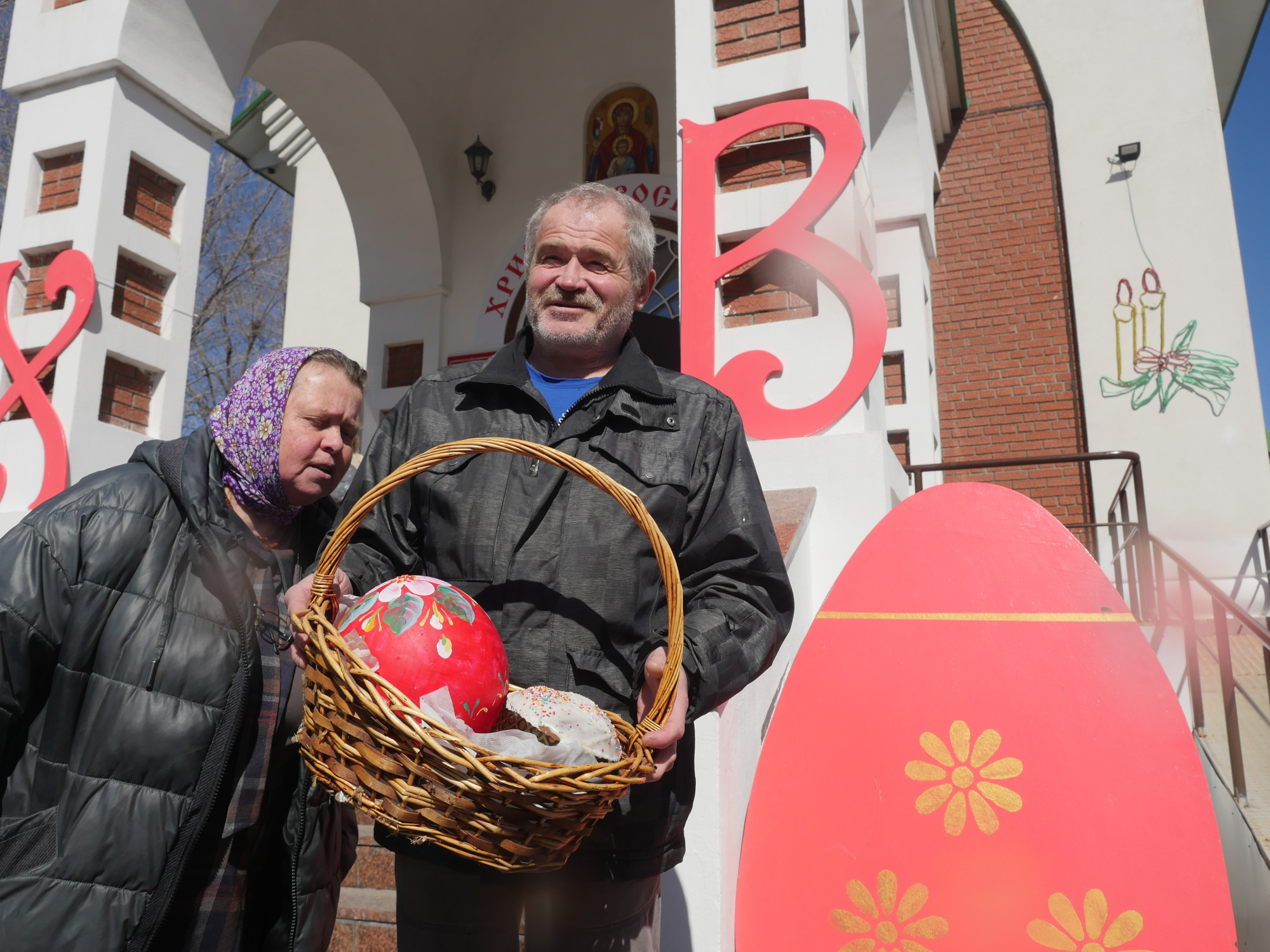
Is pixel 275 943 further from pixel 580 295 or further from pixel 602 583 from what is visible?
pixel 580 295

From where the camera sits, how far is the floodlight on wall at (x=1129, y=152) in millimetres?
7809

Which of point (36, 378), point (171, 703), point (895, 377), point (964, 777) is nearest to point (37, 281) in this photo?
point (36, 378)

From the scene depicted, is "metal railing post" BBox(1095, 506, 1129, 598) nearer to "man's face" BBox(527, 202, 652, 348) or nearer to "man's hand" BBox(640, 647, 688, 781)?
"man's face" BBox(527, 202, 652, 348)

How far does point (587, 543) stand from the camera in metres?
1.48

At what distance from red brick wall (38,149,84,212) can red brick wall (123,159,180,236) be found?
0.77ft

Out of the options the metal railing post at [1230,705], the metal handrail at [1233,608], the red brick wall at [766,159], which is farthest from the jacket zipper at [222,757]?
the metal railing post at [1230,705]

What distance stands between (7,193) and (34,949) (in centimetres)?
440

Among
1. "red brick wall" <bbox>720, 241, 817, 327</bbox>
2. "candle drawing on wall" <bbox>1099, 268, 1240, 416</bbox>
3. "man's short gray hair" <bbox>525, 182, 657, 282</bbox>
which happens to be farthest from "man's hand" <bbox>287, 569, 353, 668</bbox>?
"candle drawing on wall" <bbox>1099, 268, 1240, 416</bbox>

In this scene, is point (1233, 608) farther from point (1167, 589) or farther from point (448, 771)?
point (1167, 589)

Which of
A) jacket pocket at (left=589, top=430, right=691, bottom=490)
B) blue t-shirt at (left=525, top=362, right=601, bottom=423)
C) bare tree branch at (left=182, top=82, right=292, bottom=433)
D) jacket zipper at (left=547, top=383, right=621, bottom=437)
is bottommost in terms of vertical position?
jacket pocket at (left=589, top=430, right=691, bottom=490)

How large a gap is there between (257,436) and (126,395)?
126 inches

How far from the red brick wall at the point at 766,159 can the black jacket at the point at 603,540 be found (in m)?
2.49

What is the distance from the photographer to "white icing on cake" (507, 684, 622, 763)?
1.16m

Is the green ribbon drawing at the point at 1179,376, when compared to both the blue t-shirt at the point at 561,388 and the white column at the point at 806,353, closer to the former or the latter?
the white column at the point at 806,353
